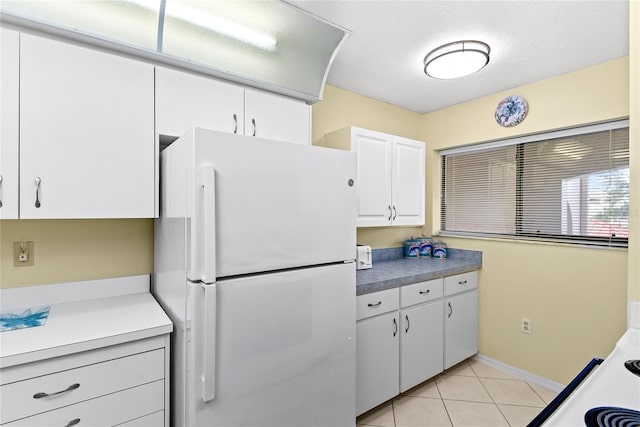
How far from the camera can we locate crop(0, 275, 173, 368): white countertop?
1122mm

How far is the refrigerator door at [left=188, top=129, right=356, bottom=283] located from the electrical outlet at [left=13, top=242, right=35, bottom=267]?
1.02 meters

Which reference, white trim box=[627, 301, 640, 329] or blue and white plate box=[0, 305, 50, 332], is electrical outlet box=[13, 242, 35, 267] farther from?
white trim box=[627, 301, 640, 329]

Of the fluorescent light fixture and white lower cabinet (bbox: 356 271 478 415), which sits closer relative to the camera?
the fluorescent light fixture

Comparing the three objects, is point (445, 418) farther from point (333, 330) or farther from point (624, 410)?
point (624, 410)

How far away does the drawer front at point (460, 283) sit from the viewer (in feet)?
8.28

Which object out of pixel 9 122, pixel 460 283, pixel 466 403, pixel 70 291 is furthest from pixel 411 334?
pixel 9 122

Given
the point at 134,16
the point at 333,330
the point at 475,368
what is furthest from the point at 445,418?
the point at 134,16

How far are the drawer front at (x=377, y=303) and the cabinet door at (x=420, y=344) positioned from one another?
0.14 metres

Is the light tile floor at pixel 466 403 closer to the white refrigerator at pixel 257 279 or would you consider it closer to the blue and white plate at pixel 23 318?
the white refrigerator at pixel 257 279

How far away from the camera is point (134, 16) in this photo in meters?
1.42

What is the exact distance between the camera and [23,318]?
1.37 meters

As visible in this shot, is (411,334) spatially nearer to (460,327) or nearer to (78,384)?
(460,327)

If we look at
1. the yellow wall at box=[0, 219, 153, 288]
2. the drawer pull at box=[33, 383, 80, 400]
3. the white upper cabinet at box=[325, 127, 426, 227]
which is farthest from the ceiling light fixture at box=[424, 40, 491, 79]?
the drawer pull at box=[33, 383, 80, 400]

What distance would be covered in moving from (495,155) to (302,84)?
1.92m
